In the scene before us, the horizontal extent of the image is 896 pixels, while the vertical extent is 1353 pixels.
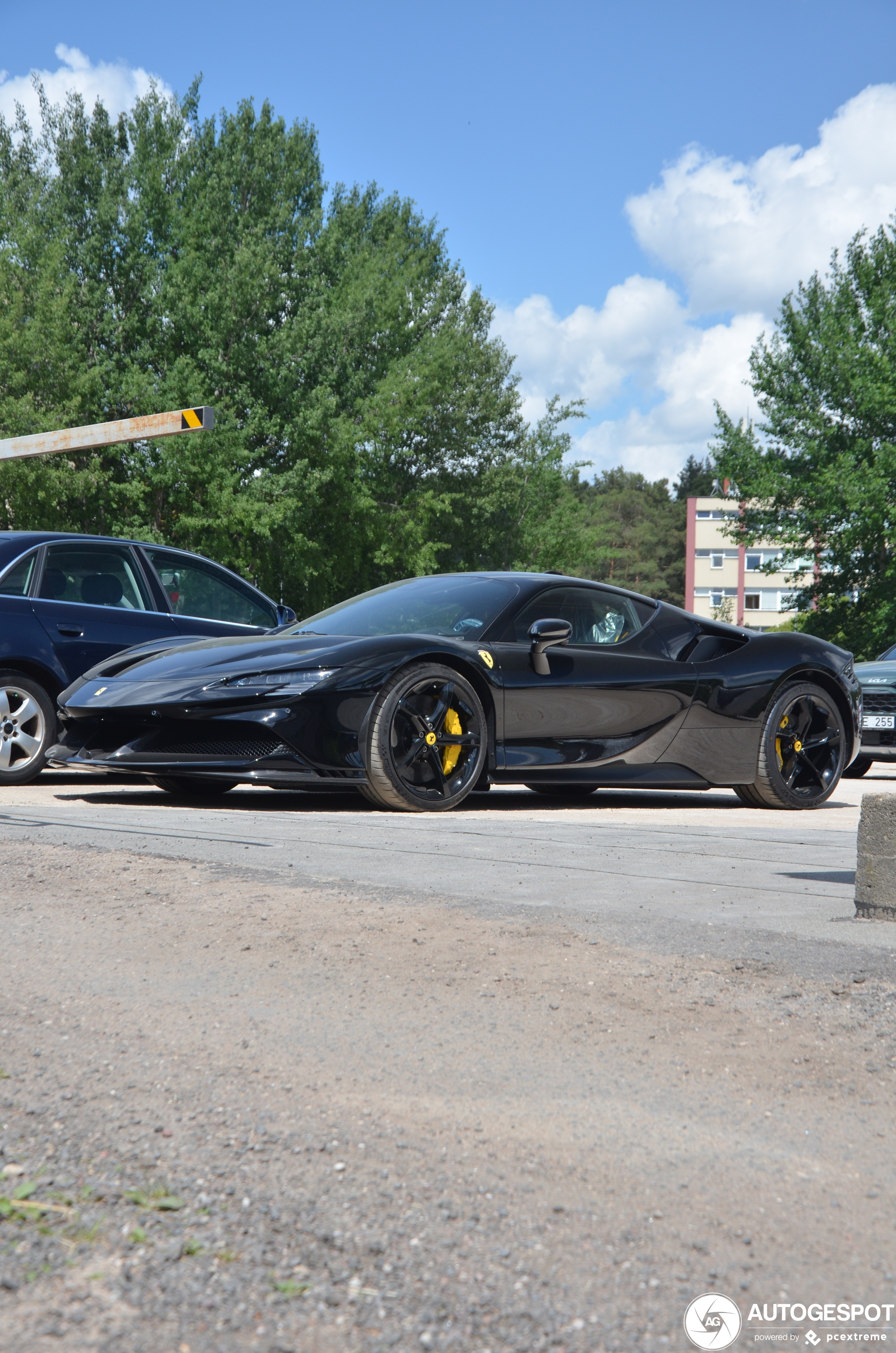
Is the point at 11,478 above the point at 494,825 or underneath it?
above

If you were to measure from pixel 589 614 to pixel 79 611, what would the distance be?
3.25 meters

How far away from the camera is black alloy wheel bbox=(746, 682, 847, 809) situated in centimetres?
721

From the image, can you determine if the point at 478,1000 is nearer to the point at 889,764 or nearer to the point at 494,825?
the point at 494,825

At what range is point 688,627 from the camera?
7.29 m

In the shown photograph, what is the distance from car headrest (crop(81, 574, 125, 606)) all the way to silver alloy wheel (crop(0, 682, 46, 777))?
866mm

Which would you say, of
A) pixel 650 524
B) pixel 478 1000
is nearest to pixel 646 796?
pixel 478 1000

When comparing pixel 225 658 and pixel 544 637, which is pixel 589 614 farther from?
pixel 225 658

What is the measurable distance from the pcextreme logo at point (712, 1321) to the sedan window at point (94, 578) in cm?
711

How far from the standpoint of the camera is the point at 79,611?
802 cm

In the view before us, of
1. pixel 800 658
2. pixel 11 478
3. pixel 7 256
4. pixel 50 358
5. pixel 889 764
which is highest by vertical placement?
pixel 7 256

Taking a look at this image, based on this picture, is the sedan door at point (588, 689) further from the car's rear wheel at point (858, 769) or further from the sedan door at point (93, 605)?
the car's rear wheel at point (858, 769)

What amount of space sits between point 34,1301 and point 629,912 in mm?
2377

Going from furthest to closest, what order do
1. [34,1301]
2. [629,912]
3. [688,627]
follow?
[688,627] < [629,912] < [34,1301]

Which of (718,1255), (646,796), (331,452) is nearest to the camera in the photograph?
(718,1255)
